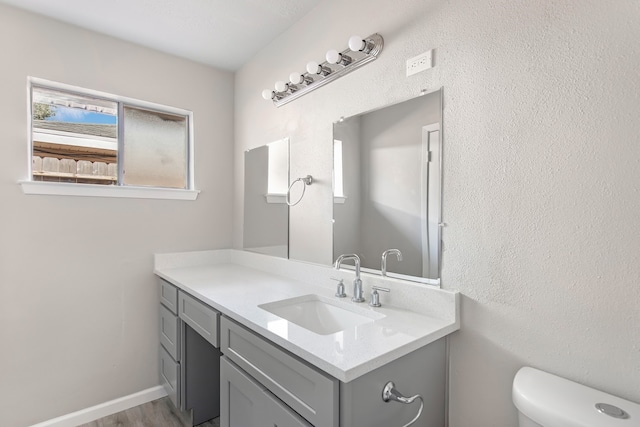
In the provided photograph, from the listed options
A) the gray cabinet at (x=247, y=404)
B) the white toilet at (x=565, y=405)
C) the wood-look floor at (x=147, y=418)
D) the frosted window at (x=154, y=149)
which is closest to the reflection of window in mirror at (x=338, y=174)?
the gray cabinet at (x=247, y=404)

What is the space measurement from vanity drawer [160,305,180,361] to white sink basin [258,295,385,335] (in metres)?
0.82

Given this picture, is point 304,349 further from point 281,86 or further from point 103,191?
point 103,191

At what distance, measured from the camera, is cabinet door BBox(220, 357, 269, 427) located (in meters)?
1.20

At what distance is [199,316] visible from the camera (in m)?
1.66

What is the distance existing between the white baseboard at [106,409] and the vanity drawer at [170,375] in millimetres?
95

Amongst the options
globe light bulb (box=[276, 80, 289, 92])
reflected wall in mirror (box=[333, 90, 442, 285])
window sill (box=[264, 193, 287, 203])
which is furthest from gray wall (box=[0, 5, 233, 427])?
reflected wall in mirror (box=[333, 90, 442, 285])

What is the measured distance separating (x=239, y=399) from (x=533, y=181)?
4.38ft

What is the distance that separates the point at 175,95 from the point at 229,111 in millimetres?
415

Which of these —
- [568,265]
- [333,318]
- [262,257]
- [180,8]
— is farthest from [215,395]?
[180,8]

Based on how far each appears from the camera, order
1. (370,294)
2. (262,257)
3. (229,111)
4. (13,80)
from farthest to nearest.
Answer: (229,111) → (262,257) → (13,80) → (370,294)

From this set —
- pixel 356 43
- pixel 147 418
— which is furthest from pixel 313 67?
pixel 147 418

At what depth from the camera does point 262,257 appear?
2.28 metres

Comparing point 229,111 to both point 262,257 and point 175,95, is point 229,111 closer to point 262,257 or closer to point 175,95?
point 175,95

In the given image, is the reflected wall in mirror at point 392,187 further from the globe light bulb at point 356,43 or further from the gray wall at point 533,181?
the globe light bulb at point 356,43
